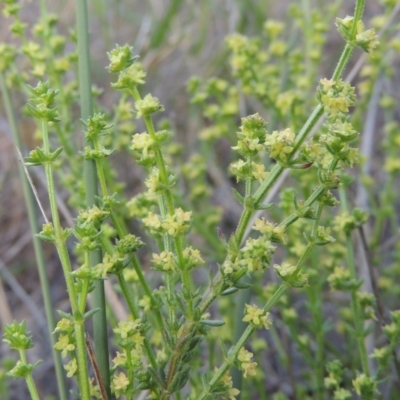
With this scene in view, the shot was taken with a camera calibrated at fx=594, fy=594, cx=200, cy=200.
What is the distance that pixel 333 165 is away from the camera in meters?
0.57

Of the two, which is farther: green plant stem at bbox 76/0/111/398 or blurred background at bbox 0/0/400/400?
blurred background at bbox 0/0/400/400

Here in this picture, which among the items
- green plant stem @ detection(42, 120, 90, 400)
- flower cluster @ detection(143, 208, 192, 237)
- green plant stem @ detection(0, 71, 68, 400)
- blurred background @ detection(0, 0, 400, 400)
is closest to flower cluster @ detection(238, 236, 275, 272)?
flower cluster @ detection(143, 208, 192, 237)

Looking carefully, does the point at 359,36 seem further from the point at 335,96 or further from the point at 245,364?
the point at 245,364

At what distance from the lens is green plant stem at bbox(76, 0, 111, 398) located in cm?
65

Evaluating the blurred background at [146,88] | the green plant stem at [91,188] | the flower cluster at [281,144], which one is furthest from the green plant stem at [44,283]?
the blurred background at [146,88]

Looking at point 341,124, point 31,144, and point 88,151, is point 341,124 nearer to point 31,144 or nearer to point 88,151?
point 88,151

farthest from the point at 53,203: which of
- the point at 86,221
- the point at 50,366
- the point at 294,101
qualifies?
the point at 50,366

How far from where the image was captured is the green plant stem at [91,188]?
0.65 meters

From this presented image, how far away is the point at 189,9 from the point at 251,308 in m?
1.64

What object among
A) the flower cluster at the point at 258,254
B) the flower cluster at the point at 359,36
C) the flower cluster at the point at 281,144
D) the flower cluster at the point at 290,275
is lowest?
the flower cluster at the point at 290,275

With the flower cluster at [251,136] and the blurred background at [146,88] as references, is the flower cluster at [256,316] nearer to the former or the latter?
the flower cluster at [251,136]

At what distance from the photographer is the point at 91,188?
2.23 feet

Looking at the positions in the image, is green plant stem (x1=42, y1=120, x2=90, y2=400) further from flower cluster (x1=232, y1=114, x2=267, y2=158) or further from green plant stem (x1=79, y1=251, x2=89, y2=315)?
flower cluster (x1=232, y1=114, x2=267, y2=158)

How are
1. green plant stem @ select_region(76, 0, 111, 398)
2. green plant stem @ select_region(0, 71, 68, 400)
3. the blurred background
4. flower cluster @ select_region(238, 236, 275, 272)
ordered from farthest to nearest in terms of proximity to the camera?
the blurred background → green plant stem @ select_region(0, 71, 68, 400) → green plant stem @ select_region(76, 0, 111, 398) → flower cluster @ select_region(238, 236, 275, 272)
